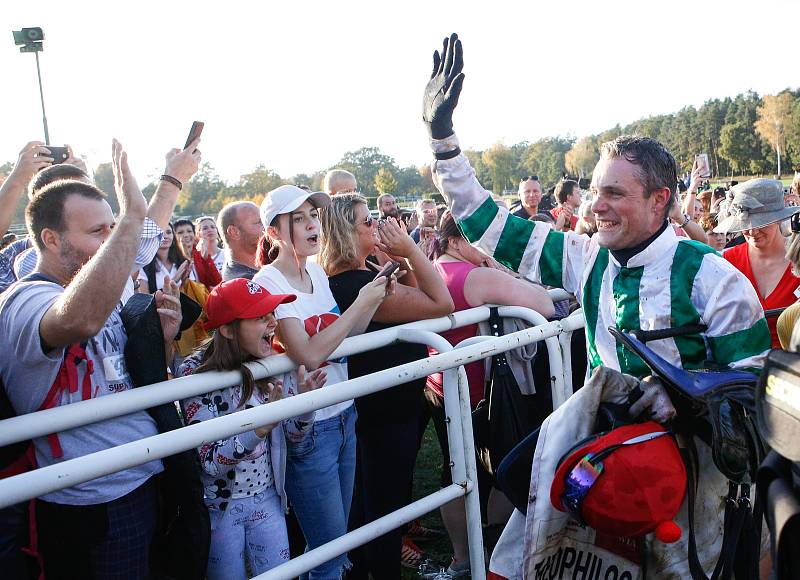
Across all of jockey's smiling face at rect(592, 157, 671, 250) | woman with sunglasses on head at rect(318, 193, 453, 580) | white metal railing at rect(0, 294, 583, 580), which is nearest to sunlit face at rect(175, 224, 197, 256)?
woman with sunglasses on head at rect(318, 193, 453, 580)

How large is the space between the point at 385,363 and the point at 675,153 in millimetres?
64726

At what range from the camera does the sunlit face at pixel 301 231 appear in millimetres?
2986

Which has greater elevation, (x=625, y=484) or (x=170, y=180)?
(x=170, y=180)

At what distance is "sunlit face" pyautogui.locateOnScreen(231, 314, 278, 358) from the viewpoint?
229 centimetres

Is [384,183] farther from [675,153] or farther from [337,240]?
[337,240]

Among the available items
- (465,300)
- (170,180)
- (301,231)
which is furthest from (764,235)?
(170,180)

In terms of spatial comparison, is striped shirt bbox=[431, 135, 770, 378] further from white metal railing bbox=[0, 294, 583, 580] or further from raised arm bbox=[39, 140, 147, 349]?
raised arm bbox=[39, 140, 147, 349]

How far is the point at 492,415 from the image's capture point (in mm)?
2971

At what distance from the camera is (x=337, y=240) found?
3.14m

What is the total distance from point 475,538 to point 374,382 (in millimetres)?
866

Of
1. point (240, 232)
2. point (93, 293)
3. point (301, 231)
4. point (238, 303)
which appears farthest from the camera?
point (240, 232)

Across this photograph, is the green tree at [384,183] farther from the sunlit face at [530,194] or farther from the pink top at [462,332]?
the pink top at [462,332]

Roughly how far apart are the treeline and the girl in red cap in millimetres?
58159

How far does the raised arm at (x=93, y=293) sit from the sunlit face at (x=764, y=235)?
135 inches
